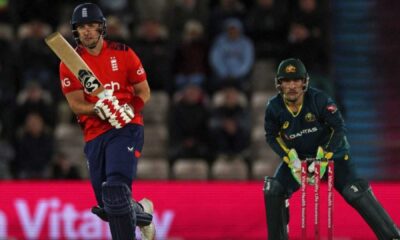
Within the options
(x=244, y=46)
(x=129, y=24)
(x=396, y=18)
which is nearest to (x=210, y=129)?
(x=244, y=46)

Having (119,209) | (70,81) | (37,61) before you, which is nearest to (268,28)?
(37,61)

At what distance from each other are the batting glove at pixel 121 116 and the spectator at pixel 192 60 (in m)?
5.50

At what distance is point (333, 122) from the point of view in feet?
27.6

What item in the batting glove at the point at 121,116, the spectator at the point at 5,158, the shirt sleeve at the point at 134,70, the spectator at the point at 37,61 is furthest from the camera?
the spectator at the point at 37,61

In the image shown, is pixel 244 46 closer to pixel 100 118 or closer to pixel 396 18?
pixel 396 18

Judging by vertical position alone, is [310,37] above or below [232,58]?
above

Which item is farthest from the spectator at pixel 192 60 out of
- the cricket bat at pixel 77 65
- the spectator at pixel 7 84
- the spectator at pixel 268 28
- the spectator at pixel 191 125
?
the cricket bat at pixel 77 65

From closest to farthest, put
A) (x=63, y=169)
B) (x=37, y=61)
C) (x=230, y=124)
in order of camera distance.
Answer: (x=63, y=169) → (x=230, y=124) → (x=37, y=61)

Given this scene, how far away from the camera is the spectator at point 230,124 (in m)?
13.1

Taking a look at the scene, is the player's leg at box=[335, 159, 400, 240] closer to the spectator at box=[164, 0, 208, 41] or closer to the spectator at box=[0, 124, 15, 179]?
the spectator at box=[0, 124, 15, 179]

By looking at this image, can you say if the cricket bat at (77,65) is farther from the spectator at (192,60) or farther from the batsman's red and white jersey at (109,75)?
the spectator at (192,60)

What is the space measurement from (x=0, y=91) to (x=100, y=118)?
588cm

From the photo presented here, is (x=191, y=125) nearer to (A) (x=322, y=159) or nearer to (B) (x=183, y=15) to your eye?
(B) (x=183, y=15)

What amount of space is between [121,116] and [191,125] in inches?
206
